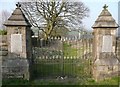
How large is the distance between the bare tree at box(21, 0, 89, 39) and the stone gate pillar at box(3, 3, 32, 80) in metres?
16.1

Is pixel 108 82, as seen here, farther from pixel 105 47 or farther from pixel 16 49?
pixel 16 49

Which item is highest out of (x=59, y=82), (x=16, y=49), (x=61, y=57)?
(x=16, y=49)

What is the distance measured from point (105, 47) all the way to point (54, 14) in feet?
57.4

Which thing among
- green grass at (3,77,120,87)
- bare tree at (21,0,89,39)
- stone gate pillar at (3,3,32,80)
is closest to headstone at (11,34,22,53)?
stone gate pillar at (3,3,32,80)

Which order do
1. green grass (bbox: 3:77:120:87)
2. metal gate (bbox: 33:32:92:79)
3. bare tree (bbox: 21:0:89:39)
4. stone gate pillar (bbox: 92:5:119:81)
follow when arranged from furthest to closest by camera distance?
1. bare tree (bbox: 21:0:89:39)
2. metal gate (bbox: 33:32:92:79)
3. stone gate pillar (bbox: 92:5:119:81)
4. green grass (bbox: 3:77:120:87)

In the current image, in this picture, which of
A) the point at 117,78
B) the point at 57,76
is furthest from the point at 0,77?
the point at 117,78

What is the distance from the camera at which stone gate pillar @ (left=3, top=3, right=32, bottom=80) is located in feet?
26.8

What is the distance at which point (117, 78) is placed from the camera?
824 centimetres

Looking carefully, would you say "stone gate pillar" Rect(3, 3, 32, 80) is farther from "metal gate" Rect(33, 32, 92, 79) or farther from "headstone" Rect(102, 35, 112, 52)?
"headstone" Rect(102, 35, 112, 52)

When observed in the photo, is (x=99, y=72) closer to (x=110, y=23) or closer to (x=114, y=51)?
(x=114, y=51)

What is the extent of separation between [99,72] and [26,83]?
279cm

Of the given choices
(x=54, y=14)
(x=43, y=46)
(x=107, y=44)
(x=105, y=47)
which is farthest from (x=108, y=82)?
(x=54, y=14)

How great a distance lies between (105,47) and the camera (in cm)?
842

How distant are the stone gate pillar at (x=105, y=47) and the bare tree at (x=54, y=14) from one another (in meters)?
16.1
